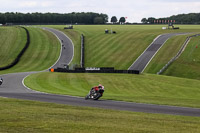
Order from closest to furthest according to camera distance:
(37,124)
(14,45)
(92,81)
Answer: (37,124) < (92,81) < (14,45)

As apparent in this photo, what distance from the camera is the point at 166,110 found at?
1017 inches

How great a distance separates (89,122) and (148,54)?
6566cm

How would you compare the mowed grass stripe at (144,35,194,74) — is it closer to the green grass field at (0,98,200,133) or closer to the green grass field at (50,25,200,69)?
the green grass field at (50,25,200,69)

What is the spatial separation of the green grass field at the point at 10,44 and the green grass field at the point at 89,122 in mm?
56729

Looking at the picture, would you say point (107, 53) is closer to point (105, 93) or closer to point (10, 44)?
point (10, 44)

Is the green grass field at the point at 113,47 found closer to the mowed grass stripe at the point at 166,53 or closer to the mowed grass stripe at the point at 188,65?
the mowed grass stripe at the point at 166,53

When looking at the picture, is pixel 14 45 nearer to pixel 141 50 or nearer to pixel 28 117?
pixel 141 50

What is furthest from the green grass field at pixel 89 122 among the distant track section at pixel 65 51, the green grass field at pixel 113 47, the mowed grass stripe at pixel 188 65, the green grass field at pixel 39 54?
the green grass field at pixel 113 47

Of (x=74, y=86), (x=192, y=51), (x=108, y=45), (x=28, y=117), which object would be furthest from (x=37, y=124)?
(x=108, y=45)

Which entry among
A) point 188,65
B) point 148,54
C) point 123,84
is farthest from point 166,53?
point 123,84

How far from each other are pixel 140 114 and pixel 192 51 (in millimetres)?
61817

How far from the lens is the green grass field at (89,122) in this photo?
57.3 ft

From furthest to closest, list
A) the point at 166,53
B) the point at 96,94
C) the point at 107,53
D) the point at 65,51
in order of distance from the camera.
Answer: the point at 65,51, the point at 107,53, the point at 166,53, the point at 96,94

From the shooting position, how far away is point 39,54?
298 feet
